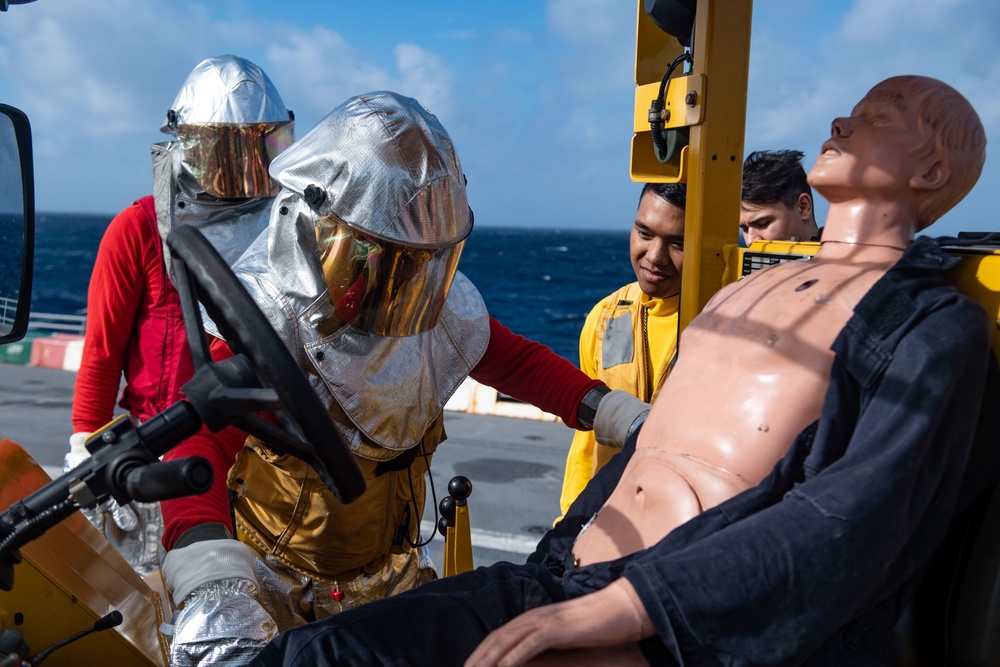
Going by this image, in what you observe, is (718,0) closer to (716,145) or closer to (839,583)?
(716,145)

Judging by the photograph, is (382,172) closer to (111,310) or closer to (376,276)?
(376,276)

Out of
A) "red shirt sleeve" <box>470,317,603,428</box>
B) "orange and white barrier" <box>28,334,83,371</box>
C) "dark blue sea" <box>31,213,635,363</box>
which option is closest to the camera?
"red shirt sleeve" <box>470,317,603,428</box>

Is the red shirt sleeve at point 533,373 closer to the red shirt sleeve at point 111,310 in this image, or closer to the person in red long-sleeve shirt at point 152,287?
the person in red long-sleeve shirt at point 152,287

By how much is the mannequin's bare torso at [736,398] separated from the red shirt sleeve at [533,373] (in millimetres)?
623

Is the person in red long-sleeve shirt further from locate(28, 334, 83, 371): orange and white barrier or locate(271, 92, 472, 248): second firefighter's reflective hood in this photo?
locate(28, 334, 83, 371): orange and white barrier

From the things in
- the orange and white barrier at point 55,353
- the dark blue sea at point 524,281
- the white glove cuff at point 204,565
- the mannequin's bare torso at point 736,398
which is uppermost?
the mannequin's bare torso at point 736,398

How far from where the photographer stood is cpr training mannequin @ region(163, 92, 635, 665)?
223cm

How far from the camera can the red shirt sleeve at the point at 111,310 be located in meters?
3.18

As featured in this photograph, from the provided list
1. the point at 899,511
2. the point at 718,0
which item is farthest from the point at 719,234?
the point at 899,511

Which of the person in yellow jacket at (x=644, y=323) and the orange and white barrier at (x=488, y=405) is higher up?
the person in yellow jacket at (x=644, y=323)

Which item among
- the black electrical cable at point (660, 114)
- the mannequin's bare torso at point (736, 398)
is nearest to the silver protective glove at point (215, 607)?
the mannequin's bare torso at point (736, 398)

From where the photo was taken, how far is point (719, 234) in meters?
2.60

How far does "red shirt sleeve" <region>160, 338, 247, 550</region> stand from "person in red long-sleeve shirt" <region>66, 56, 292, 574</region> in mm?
888

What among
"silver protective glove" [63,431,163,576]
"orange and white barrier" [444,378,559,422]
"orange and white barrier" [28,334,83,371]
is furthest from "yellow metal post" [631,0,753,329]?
"orange and white barrier" [28,334,83,371]
